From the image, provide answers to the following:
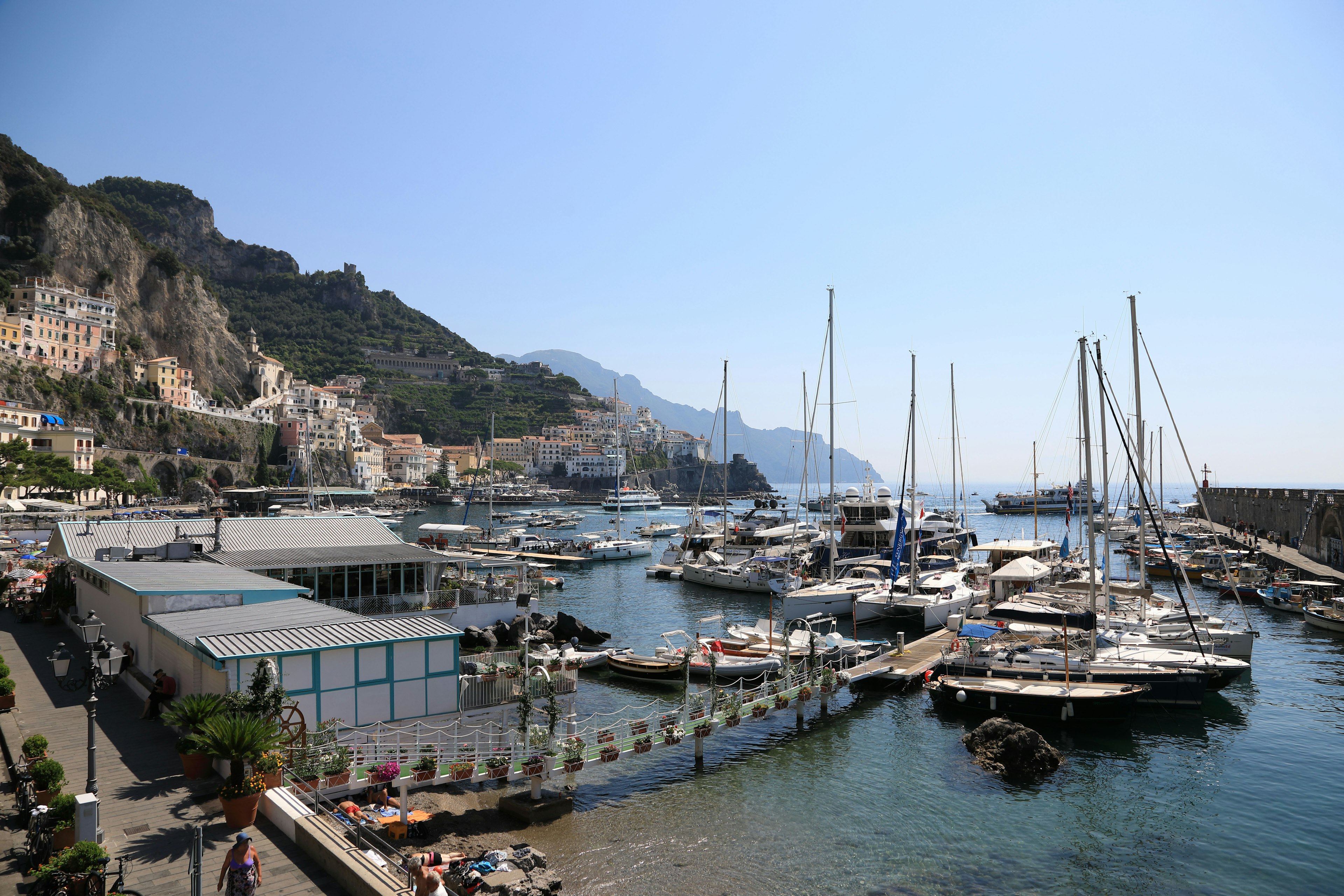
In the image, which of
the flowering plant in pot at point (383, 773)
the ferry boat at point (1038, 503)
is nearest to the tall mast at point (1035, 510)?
the ferry boat at point (1038, 503)

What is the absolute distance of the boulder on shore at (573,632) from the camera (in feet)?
119

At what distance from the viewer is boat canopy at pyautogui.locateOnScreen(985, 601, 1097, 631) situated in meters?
28.6

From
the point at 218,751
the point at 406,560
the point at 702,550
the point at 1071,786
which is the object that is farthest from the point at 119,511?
the point at 1071,786

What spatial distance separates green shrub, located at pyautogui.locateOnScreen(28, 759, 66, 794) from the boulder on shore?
25.1m

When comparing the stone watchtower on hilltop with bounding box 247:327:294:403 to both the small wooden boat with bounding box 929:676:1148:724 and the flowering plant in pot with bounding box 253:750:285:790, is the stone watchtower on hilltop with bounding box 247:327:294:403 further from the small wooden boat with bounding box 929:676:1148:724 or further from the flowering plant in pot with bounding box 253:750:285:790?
the flowering plant in pot with bounding box 253:750:285:790

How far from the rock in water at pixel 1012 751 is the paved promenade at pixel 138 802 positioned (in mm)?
17816

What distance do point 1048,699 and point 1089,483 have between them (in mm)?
10896

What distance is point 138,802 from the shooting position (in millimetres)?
12570

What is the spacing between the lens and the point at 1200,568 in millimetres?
58344

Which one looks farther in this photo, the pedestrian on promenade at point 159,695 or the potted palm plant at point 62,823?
the pedestrian on promenade at point 159,695

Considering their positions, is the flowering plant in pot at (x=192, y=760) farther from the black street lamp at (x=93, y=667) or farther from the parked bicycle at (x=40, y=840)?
the parked bicycle at (x=40, y=840)

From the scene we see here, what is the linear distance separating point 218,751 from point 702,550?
51.5 metres

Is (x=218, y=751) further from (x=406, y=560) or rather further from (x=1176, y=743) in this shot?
(x=1176, y=743)

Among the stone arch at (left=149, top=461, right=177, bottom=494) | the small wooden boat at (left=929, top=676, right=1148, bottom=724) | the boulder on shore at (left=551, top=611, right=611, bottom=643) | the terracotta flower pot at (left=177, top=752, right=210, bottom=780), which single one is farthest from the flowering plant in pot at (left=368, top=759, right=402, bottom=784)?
the stone arch at (left=149, top=461, right=177, bottom=494)
